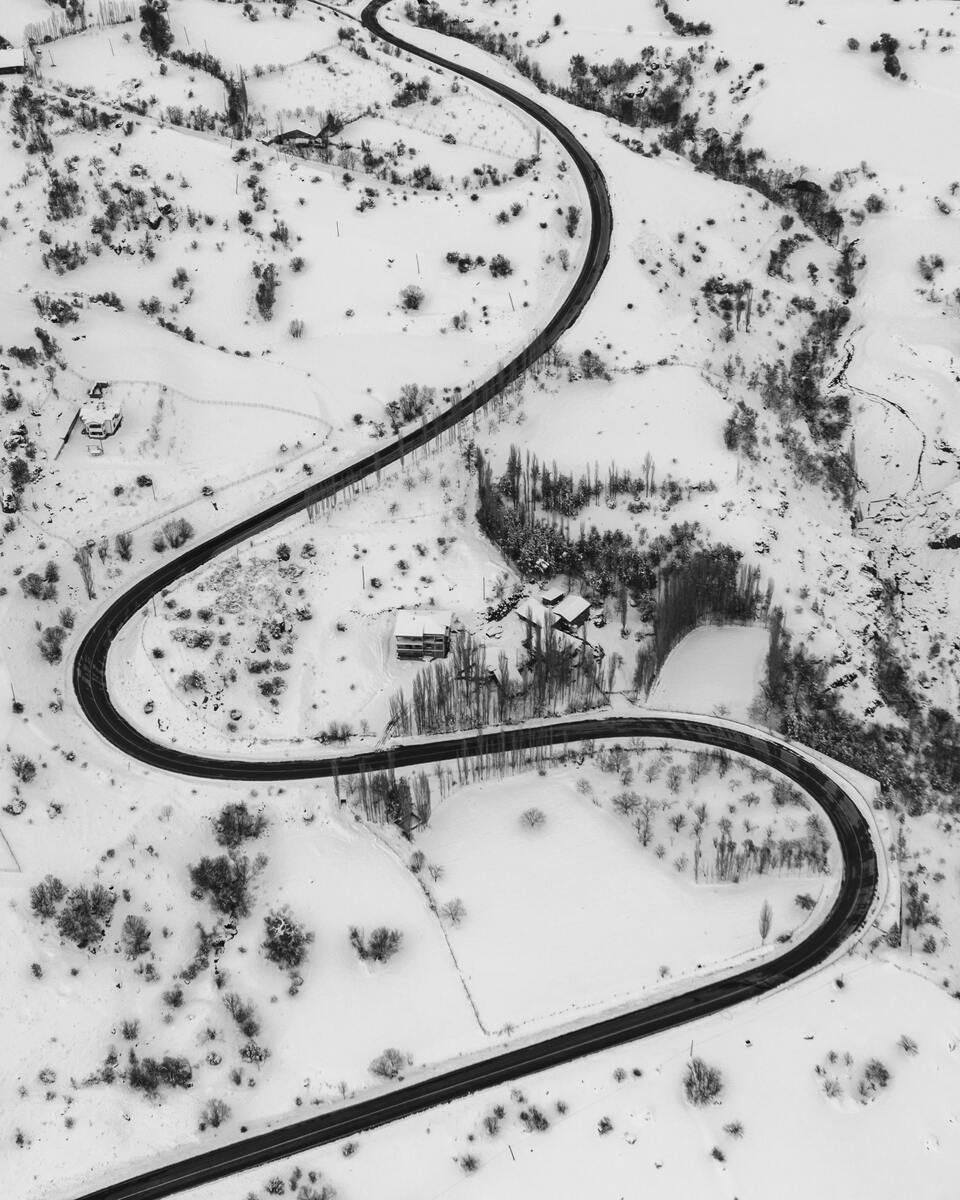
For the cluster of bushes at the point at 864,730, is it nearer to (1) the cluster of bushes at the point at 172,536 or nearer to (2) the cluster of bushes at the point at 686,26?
(1) the cluster of bushes at the point at 172,536

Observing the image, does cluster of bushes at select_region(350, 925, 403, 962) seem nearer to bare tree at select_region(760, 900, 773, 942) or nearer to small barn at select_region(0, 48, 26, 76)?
bare tree at select_region(760, 900, 773, 942)

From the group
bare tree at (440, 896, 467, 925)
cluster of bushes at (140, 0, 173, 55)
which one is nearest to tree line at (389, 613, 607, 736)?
bare tree at (440, 896, 467, 925)

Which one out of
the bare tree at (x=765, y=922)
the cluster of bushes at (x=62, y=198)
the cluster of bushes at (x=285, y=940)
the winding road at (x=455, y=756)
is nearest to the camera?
the winding road at (x=455, y=756)

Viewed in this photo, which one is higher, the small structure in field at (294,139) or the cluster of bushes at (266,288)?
the small structure in field at (294,139)

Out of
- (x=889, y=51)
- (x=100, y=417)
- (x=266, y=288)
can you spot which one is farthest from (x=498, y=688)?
(x=889, y=51)

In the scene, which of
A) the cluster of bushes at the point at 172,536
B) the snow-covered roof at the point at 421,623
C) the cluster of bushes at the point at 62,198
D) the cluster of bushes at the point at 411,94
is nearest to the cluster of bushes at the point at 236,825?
the snow-covered roof at the point at 421,623
